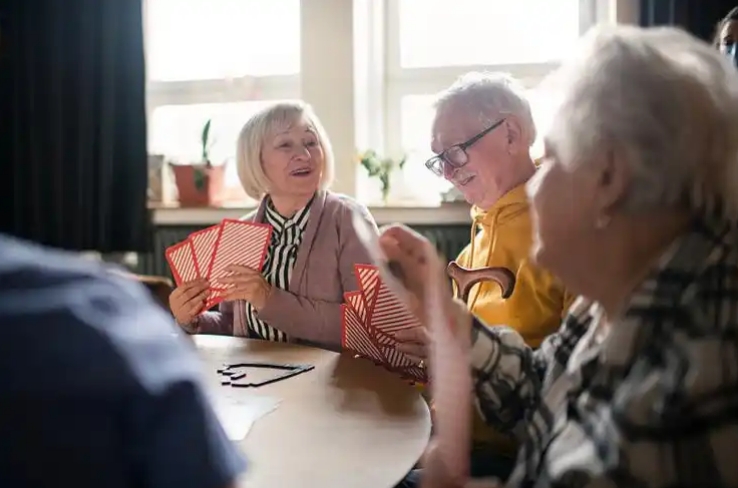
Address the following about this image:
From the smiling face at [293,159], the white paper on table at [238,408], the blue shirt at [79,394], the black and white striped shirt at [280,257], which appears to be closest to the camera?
the blue shirt at [79,394]

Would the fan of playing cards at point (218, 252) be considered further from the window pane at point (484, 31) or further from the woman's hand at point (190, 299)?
the window pane at point (484, 31)

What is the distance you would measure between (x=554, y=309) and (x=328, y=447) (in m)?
0.61

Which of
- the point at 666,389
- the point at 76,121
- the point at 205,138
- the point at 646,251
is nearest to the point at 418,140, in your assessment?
the point at 205,138

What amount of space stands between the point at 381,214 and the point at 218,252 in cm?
152

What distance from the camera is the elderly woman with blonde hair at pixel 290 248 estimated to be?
1893 mm

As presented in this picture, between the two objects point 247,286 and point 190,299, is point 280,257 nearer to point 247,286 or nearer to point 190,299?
point 247,286

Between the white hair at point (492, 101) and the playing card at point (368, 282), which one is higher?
the white hair at point (492, 101)

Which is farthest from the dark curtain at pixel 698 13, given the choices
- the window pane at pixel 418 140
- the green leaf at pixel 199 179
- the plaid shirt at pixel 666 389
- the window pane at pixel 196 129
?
the plaid shirt at pixel 666 389

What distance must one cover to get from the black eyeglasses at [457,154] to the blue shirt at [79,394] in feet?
4.33

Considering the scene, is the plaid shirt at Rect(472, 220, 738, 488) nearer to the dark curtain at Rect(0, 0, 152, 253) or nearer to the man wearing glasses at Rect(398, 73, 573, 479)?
the man wearing glasses at Rect(398, 73, 573, 479)

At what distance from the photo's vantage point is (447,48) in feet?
11.4

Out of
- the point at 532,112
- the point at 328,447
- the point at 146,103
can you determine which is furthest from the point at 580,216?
the point at 146,103

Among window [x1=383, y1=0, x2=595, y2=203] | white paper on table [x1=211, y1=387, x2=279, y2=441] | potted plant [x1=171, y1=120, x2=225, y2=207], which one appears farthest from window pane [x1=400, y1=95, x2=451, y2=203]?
white paper on table [x1=211, y1=387, x2=279, y2=441]

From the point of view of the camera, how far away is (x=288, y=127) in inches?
86.2
